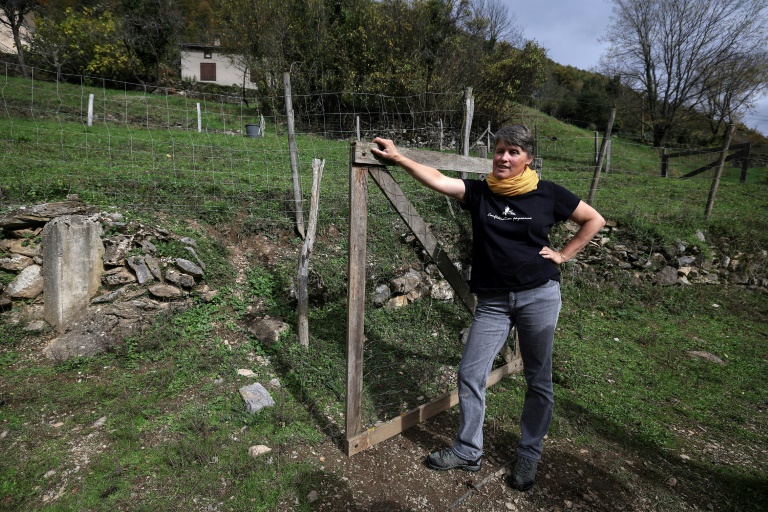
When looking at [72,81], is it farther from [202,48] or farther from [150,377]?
[150,377]

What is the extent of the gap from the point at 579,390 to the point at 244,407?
297cm

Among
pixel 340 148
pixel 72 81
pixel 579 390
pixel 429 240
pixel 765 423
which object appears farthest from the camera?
pixel 72 81

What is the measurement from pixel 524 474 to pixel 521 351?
31.8 inches

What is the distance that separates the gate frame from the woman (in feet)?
0.57

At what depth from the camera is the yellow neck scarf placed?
2371 millimetres

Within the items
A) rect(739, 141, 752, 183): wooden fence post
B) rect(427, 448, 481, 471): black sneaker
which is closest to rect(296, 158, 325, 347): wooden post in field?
rect(427, 448, 481, 471): black sneaker

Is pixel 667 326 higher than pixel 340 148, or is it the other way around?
pixel 340 148

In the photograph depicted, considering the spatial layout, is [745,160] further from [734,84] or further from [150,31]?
[150,31]

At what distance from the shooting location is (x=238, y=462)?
2648mm

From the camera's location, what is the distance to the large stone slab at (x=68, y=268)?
400 centimetres

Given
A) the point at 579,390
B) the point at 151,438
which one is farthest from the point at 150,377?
the point at 579,390

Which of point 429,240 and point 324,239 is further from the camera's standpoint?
point 324,239

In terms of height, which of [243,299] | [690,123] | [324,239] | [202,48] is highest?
[202,48]

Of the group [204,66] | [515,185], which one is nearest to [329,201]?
[515,185]
